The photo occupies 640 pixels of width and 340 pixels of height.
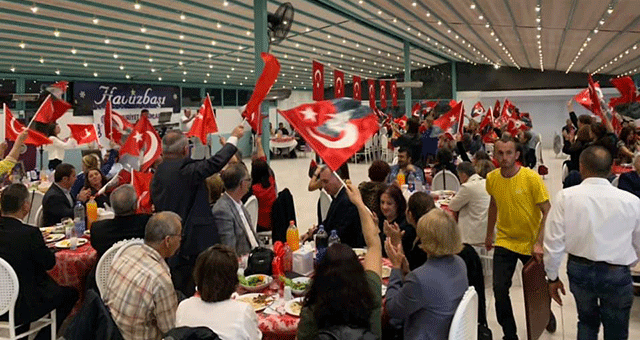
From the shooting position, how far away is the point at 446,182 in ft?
23.9

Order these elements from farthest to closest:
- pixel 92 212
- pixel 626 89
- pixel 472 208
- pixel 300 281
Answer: pixel 626 89
pixel 92 212
pixel 472 208
pixel 300 281

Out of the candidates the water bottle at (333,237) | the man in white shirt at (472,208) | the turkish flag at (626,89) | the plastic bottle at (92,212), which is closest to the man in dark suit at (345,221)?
the water bottle at (333,237)

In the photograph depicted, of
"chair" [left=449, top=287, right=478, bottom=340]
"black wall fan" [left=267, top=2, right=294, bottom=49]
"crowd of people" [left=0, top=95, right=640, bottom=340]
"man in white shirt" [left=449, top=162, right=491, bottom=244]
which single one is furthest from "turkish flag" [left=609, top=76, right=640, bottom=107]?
"chair" [left=449, top=287, right=478, bottom=340]

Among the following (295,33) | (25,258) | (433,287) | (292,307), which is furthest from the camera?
(295,33)

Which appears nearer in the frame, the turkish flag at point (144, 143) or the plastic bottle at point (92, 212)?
the plastic bottle at point (92, 212)

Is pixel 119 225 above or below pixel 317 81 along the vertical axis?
below

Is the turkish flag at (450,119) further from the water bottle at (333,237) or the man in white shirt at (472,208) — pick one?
the water bottle at (333,237)

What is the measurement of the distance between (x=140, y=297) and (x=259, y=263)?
946mm

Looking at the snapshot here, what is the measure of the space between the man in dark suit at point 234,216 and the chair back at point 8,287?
4.51ft

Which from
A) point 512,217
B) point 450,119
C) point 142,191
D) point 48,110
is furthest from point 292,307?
point 450,119

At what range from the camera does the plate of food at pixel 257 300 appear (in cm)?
293

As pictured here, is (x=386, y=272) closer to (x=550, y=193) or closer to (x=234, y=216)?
(x=234, y=216)

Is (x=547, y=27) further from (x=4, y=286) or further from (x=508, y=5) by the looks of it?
(x=4, y=286)

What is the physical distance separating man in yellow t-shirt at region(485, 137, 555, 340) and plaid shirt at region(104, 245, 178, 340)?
2.42 meters
